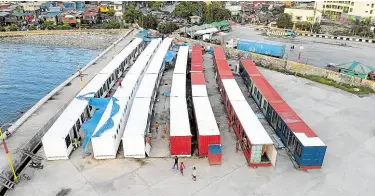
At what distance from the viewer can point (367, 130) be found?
2675cm

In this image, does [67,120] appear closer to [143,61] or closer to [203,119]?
[203,119]

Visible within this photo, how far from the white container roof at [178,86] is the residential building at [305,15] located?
57589mm

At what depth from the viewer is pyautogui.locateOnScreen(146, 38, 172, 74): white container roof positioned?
36.0 meters

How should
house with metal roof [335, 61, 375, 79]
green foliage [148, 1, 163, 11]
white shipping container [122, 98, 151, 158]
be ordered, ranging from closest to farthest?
white shipping container [122, 98, 151, 158], house with metal roof [335, 61, 375, 79], green foliage [148, 1, 163, 11]

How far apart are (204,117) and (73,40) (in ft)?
188

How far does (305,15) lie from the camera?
7775cm

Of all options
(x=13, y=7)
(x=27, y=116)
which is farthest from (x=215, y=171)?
(x=13, y=7)

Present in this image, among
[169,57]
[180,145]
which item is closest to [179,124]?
[180,145]

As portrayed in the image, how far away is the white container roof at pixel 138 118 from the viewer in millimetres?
22141

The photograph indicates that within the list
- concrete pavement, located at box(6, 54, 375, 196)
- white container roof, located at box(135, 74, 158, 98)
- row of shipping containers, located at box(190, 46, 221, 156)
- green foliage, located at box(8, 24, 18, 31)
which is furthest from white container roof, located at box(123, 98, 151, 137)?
green foliage, located at box(8, 24, 18, 31)

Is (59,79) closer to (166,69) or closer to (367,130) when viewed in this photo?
(166,69)

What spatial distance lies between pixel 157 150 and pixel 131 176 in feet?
11.5

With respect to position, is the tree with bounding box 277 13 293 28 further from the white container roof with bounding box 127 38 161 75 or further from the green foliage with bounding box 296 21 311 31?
the white container roof with bounding box 127 38 161 75

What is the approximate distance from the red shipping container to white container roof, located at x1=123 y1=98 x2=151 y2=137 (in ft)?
17.2
